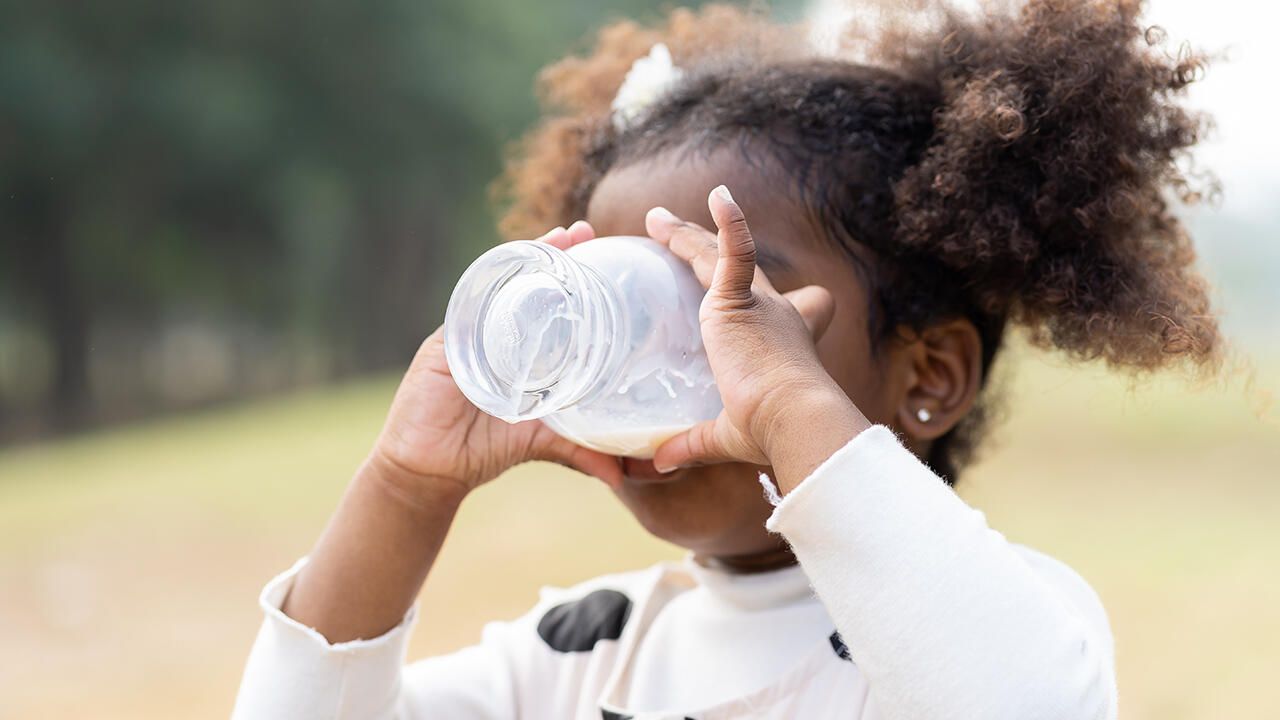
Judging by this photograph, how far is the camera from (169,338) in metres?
6.47

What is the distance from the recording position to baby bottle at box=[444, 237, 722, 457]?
775mm

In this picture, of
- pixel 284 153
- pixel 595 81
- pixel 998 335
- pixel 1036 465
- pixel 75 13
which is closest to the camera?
pixel 998 335

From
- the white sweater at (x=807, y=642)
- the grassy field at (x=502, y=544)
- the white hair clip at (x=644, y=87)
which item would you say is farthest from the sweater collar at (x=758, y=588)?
the white hair clip at (x=644, y=87)

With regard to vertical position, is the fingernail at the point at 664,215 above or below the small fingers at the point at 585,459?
above

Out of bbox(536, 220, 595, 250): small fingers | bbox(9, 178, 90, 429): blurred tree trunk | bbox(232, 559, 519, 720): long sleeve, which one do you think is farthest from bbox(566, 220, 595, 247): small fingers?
bbox(9, 178, 90, 429): blurred tree trunk

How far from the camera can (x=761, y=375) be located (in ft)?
2.40

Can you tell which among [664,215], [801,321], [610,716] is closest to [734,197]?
[664,215]

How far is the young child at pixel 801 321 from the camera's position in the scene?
93cm

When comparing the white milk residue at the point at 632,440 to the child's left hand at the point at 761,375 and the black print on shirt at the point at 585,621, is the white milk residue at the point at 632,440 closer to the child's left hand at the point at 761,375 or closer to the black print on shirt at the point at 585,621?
the child's left hand at the point at 761,375

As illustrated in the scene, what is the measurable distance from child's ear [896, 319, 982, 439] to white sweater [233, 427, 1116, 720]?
155 mm

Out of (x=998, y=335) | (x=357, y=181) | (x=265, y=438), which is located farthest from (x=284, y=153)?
(x=998, y=335)

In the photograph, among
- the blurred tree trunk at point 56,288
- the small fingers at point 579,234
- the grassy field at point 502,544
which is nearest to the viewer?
the small fingers at point 579,234

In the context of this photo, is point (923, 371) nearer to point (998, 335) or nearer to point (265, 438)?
point (998, 335)

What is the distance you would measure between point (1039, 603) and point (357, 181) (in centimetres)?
663
